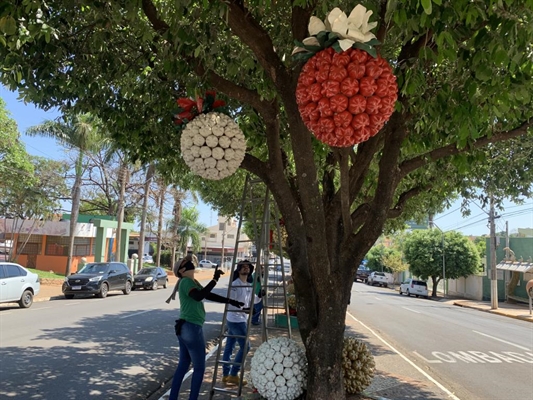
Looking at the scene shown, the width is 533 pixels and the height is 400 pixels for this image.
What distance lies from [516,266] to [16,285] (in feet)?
102

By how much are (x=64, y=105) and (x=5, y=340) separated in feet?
21.1

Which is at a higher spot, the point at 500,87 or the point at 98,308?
the point at 500,87

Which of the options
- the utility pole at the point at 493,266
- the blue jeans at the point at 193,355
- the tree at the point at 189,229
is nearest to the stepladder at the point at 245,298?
the blue jeans at the point at 193,355

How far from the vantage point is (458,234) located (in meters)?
40.2

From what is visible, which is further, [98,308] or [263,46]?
[98,308]

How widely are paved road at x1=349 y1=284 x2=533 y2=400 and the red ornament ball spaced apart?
19.8 ft

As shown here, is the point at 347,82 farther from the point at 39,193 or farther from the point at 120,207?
the point at 120,207

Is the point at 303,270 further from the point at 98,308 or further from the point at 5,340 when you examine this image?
the point at 98,308

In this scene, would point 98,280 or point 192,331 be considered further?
point 98,280

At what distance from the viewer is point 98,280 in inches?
802

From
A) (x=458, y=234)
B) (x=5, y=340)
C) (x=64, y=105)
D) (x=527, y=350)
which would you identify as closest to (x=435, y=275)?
(x=458, y=234)

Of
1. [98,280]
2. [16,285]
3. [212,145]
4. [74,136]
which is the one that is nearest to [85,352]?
[212,145]

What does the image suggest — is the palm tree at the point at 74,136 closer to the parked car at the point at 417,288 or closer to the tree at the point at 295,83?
the tree at the point at 295,83

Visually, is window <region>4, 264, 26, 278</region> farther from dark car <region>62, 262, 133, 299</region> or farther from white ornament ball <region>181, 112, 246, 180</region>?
white ornament ball <region>181, 112, 246, 180</region>
